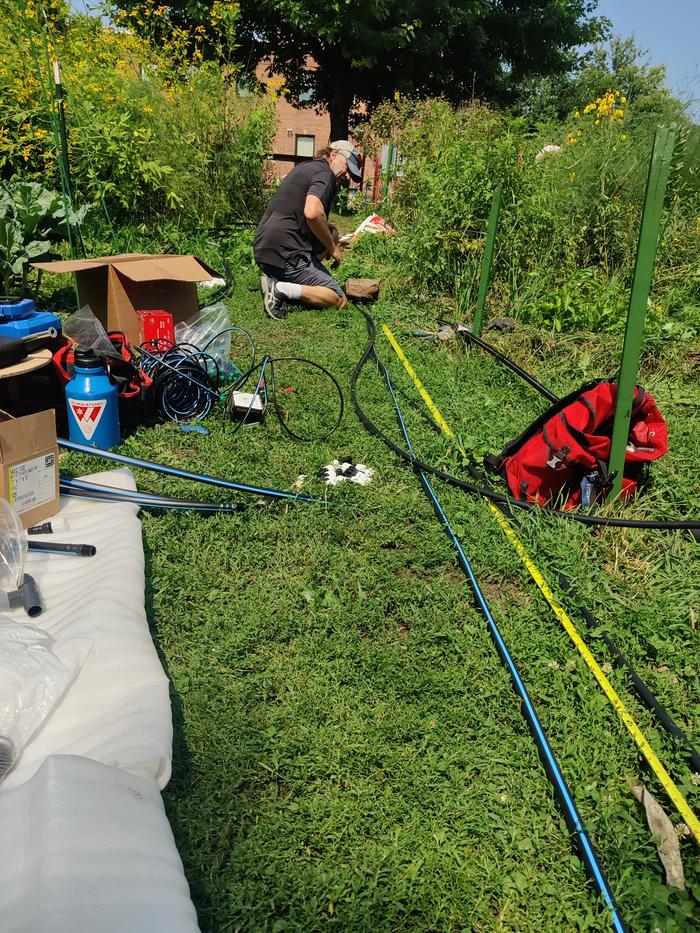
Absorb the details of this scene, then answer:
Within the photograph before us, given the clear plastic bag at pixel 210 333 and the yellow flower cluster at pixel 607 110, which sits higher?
the yellow flower cluster at pixel 607 110

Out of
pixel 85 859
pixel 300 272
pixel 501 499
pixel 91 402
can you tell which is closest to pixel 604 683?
pixel 501 499

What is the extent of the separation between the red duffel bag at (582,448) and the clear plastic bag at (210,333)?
2161 millimetres

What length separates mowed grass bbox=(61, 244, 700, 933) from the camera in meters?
1.70

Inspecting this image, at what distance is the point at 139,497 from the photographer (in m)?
3.03

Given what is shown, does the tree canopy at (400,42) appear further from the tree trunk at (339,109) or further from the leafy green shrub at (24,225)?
the leafy green shrub at (24,225)

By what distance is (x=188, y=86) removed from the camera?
28.8ft

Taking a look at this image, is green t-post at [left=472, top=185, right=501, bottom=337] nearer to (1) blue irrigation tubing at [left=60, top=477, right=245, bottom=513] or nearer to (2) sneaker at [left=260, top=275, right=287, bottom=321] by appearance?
(2) sneaker at [left=260, top=275, right=287, bottom=321]

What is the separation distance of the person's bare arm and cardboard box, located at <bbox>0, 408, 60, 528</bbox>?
3.89 meters

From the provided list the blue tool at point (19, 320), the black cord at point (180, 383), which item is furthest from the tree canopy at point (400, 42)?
the blue tool at point (19, 320)

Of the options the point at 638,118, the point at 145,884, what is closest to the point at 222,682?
the point at 145,884

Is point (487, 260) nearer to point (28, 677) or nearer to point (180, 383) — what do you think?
point (180, 383)

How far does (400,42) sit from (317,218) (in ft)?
47.2

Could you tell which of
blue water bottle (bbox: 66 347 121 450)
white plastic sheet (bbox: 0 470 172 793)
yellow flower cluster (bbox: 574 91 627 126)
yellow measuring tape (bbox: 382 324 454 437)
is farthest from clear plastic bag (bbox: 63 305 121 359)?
yellow flower cluster (bbox: 574 91 627 126)

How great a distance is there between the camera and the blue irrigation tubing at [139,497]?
3010mm
